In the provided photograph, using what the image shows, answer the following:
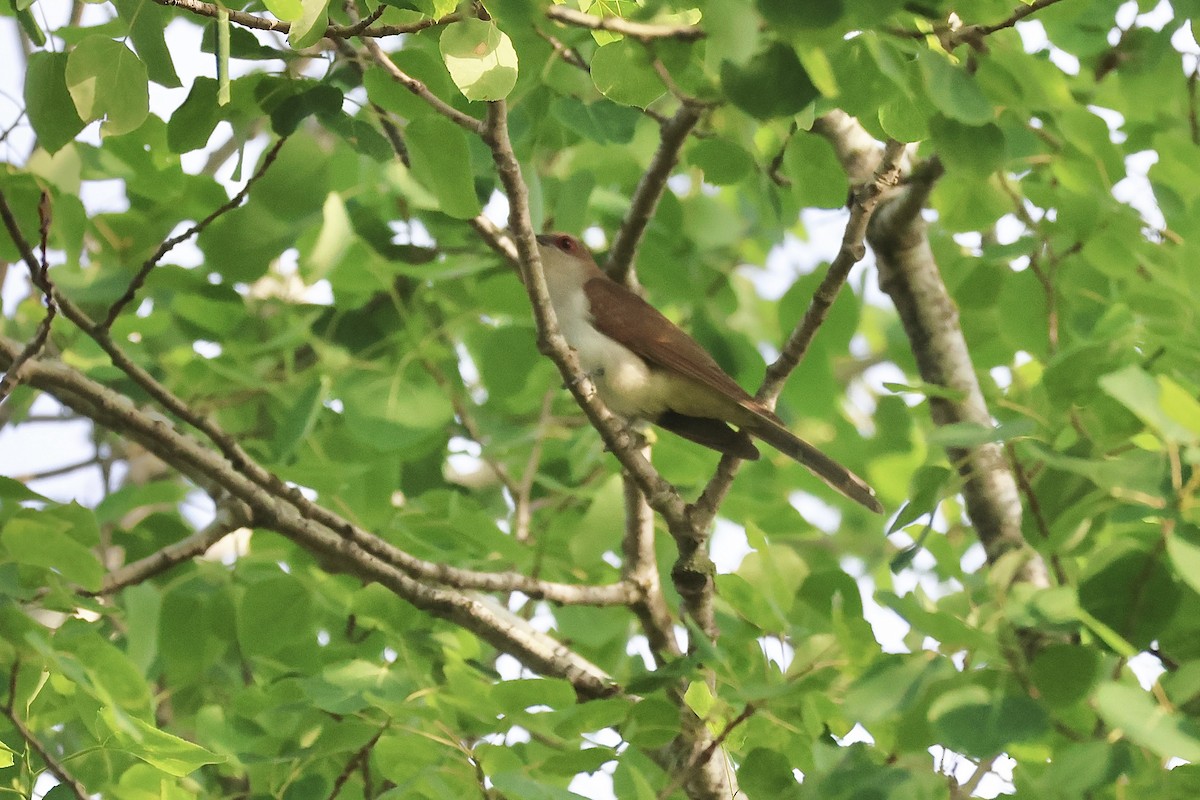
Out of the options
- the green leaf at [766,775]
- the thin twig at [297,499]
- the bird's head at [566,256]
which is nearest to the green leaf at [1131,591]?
the green leaf at [766,775]

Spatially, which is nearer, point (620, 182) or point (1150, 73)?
point (1150, 73)

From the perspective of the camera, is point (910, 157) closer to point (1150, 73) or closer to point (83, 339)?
point (1150, 73)

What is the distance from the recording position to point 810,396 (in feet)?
19.0

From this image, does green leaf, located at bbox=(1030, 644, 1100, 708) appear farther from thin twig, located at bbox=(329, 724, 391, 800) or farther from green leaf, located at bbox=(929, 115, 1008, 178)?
thin twig, located at bbox=(329, 724, 391, 800)

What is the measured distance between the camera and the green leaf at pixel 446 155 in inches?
123

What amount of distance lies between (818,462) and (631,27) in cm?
376

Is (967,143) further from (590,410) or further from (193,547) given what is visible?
(193,547)

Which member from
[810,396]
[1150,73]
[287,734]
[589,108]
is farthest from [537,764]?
[1150,73]

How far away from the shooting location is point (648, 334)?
6133 millimetres

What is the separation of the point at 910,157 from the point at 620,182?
5.37 feet

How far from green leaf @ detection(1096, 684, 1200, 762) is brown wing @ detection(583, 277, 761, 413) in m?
3.42

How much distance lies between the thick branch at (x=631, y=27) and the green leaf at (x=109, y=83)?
1.33m

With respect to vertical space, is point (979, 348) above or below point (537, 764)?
above

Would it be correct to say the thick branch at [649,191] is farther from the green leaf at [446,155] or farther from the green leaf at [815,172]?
the green leaf at [446,155]
